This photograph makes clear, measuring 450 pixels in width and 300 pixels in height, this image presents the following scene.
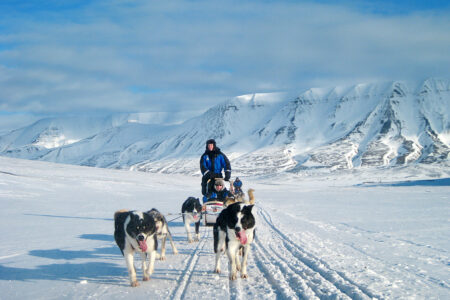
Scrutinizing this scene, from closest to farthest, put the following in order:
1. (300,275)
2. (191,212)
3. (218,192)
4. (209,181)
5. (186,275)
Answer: (300,275) → (186,275) → (218,192) → (209,181) → (191,212)

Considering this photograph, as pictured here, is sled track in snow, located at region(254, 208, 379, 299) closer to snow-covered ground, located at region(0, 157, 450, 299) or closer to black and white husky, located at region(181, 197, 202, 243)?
snow-covered ground, located at region(0, 157, 450, 299)

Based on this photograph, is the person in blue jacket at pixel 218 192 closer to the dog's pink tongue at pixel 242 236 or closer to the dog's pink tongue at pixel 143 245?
the dog's pink tongue at pixel 242 236

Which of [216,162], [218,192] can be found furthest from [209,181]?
[216,162]

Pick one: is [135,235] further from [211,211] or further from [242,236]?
[211,211]

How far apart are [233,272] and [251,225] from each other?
2.97ft

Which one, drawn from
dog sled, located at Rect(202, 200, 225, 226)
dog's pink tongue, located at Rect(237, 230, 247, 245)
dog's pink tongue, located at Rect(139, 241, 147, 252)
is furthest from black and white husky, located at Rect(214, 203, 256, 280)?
dog sled, located at Rect(202, 200, 225, 226)

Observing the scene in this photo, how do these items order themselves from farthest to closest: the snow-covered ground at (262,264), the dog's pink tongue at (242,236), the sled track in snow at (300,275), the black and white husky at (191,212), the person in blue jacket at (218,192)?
1. the black and white husky at (191,212)
2. the person in blue jacket at (218,192)
3. the dog's pink tongue at (242,236)
4. the snow-covered ground at (262,264)
5. the sled track in snow at (300,275)

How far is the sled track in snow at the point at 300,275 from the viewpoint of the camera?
5.69 m

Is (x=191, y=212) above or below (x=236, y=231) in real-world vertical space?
Answer: below

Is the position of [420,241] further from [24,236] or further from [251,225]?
[24,236]

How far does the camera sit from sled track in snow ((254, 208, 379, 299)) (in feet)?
18.7

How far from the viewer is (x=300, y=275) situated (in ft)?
22.1

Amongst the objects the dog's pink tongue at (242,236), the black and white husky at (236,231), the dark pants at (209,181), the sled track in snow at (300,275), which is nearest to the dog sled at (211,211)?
the dark pants at (209,181)

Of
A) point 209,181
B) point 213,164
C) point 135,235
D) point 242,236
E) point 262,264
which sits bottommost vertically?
point 262,264
